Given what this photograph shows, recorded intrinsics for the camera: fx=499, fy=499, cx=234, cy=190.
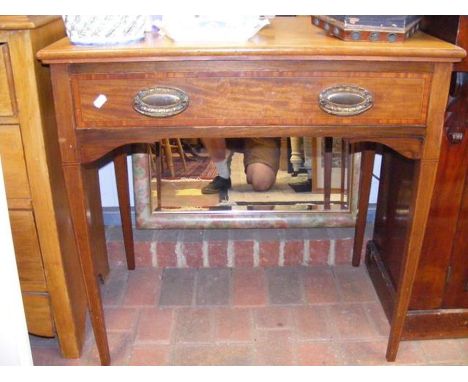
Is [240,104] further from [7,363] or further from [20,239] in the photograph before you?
[7,363]

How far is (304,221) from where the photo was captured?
1.72 m

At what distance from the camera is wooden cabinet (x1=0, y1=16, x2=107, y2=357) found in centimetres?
103

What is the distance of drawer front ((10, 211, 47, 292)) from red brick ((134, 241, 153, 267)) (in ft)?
1.68

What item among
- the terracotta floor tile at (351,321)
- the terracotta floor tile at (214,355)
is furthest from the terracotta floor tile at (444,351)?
the terracotta floor tile at (214,355)

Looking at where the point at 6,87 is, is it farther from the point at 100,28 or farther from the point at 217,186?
the point at 217,186

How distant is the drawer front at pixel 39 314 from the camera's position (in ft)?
4.11

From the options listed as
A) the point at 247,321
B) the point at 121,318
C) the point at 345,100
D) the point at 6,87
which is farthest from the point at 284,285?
the point at 6,87

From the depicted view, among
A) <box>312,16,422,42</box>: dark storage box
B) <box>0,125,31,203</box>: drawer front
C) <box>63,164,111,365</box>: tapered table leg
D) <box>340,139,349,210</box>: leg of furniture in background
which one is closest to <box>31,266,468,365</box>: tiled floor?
<box>63,164,111,365</box>: tapered table leg

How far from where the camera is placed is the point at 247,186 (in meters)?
1.72

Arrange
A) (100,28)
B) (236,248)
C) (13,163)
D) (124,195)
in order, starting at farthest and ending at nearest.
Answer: (236,248) → (124,195) → (13,163) → (100,28)

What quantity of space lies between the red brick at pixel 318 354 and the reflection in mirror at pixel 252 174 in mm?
497

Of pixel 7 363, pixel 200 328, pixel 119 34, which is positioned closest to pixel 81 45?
pixel 119 34

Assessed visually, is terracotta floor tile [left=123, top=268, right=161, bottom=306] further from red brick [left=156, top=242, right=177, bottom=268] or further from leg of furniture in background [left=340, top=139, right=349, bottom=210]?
leg of furniture in background [left=340, top=139, right=349, bottom=210]

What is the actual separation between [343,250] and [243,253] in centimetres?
35
